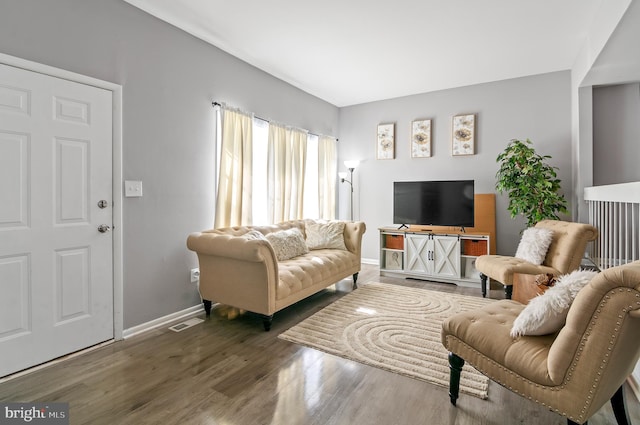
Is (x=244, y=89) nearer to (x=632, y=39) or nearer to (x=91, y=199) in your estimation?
(x=91, y=199)

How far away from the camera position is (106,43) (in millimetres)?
2646

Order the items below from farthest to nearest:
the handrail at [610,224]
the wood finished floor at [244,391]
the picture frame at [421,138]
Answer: the picture frame at [421,138] < the handrail at [610,224] < the wood finished floor at [244,391]

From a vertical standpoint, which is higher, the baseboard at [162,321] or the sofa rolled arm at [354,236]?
the sofa rolled arm at [354,236]

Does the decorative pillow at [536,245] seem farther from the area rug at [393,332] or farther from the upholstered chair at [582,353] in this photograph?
the upholstered chair at [582,353]

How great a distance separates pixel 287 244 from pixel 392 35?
2479mm

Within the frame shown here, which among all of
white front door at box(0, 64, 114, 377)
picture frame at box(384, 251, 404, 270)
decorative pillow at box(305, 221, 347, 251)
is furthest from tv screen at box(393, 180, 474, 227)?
white front door at box(0, 64, 114, 377)

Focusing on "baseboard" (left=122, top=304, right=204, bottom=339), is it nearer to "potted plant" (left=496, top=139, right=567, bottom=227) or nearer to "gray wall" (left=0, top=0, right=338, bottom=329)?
"gray wall" (left=0, top=0, right=338, bottom=329)

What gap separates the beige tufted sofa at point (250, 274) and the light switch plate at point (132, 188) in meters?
0.60

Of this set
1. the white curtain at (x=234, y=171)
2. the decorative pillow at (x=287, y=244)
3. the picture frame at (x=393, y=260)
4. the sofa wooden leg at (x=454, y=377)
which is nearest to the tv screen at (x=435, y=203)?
the picture frame at (x=393, y=260)

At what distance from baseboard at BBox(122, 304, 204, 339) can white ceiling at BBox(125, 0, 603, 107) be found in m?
2.74

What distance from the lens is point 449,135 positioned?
5102mm

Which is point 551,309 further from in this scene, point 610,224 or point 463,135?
point 463,135

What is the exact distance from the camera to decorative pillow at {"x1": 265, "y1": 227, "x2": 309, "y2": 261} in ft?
12.1

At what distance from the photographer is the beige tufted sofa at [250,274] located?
286 centimetres
